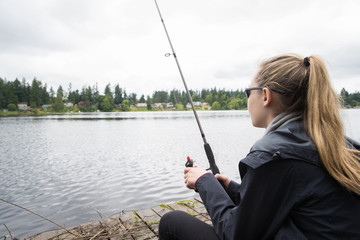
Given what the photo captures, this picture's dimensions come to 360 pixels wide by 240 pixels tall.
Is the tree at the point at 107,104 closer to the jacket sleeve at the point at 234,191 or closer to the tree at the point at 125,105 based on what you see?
the tree at the point at 125,105

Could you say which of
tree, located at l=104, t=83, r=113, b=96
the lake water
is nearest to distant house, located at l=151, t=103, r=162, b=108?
tree, located at l=104, t=83, r=113, b=96

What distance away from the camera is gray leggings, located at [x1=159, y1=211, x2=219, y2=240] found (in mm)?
1439

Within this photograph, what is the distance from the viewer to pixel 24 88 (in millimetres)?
86562

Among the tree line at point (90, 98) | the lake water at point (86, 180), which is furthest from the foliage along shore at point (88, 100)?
the lake water at point (86, 180)

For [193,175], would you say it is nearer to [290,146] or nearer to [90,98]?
[290,146]

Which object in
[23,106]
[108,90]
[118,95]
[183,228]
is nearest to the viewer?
[183,228]

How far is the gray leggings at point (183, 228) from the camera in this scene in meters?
1.44

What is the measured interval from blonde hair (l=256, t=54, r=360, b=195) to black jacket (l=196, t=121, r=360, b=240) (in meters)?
0.05

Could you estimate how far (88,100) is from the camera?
11081 cm

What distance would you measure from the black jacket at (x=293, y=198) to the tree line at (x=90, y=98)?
63586 mm

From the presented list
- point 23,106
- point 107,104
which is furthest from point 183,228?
point 107,104

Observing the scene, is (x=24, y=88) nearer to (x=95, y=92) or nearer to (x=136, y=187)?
(x=95, y=92)

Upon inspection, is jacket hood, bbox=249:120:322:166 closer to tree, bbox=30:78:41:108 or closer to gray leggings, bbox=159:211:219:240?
gray leggings, bbox=159:211:219:240

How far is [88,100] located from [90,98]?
1355 mm
